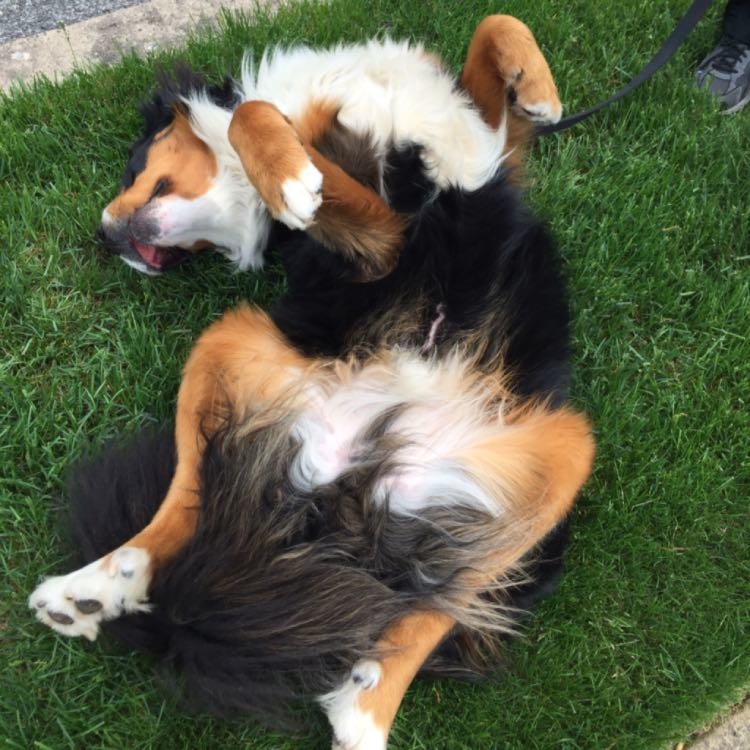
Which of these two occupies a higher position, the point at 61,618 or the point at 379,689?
Answer: the point at 61,618

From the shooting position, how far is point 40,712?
2215 millimetres

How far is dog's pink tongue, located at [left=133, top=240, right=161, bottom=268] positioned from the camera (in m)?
2.71

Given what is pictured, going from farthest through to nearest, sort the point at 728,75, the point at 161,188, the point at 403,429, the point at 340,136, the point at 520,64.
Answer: the point at 728,75 → the point at 161,188 → the point at 520,64 → the point at 340,136 → the point at 403,429

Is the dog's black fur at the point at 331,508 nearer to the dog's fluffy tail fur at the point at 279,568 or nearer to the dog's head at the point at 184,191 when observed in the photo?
the dog's fluffy tail fur at the point at 279,568

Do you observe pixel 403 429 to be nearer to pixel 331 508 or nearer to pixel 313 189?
pixel 331 508

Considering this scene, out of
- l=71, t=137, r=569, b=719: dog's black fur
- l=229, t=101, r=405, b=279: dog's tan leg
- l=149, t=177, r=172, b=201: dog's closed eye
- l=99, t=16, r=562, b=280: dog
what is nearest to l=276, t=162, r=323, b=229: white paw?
l=229, t=101, r=405, b=279: dog's tan leg

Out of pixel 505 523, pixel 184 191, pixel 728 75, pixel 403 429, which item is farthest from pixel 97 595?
pixel 728 75

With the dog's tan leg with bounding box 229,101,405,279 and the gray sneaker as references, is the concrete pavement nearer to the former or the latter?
the dog's tan leg with bounding box 229,101,405,279

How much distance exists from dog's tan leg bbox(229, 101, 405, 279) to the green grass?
639 mm

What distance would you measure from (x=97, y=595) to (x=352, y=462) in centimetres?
82

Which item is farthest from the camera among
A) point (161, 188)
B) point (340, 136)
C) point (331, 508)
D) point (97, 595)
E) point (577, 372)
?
point (577, 372)

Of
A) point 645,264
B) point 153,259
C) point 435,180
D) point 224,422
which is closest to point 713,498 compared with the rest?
point 645,264

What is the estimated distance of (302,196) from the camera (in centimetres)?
214

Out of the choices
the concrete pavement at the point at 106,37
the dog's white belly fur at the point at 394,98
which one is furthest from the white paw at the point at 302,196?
the concrete pavement at the point at 106,37
